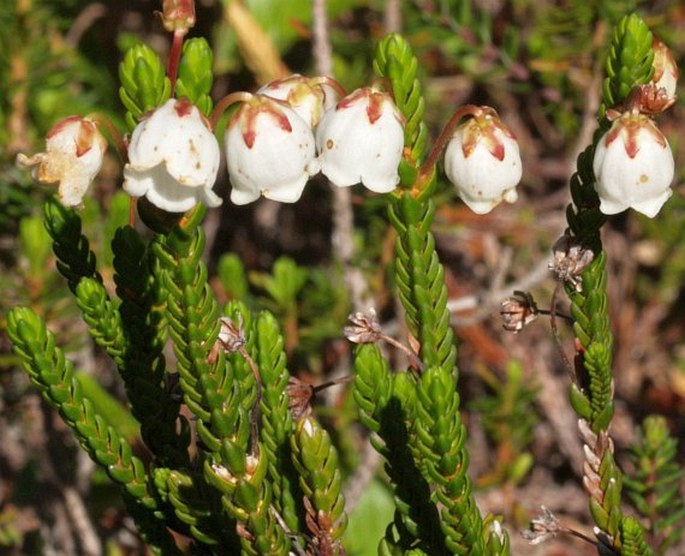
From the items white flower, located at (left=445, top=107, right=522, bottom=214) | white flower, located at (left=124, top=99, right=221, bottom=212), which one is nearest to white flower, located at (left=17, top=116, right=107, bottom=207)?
white flower, located at (left=124, top=99, right=221, bottom=212)

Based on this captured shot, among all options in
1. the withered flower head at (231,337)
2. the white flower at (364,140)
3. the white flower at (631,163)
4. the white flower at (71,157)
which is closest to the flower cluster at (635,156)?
the white flower at (631,163)

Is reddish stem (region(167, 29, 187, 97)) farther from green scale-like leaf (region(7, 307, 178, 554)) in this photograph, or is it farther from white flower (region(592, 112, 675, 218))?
white flower (region(592, 112, 675, 218))

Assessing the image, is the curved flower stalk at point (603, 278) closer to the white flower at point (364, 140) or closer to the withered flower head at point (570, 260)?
the withered flower head at point (570, 260)

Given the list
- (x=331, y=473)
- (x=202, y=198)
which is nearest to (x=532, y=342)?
(x=331, y=473)

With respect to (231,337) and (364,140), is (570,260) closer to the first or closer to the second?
(364,140)

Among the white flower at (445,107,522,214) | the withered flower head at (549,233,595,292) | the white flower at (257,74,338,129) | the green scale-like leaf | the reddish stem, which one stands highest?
the reddish stem

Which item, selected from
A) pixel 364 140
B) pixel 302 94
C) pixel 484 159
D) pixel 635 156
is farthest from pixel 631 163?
pixel 302 94
